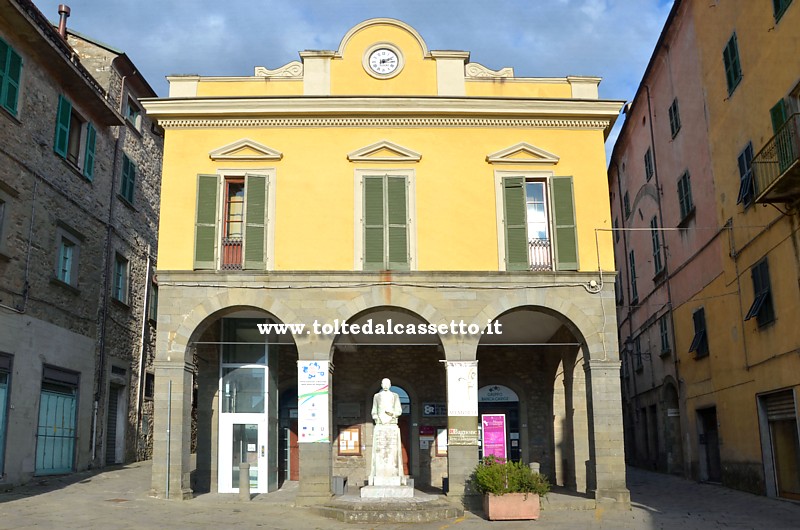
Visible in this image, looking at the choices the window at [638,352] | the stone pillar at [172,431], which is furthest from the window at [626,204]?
the stone pillar at [172,431]

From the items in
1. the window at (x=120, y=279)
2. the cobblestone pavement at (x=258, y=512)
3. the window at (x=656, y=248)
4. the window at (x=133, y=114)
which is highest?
the window at (x=133, y=114)

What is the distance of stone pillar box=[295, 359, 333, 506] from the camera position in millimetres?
15430

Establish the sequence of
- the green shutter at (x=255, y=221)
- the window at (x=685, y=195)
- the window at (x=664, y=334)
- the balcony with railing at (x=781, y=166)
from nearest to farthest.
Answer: the balcony with railing at (x=781, y=166)
the green shutter at (x=255, y=221)
the window at (x=685, y=195)
the window at (x=664, y=334)

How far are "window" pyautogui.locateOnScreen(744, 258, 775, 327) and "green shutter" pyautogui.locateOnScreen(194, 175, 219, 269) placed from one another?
11566 mm

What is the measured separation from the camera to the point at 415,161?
675 inches

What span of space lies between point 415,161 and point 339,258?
280 centimetres

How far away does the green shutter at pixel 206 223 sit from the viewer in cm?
1648

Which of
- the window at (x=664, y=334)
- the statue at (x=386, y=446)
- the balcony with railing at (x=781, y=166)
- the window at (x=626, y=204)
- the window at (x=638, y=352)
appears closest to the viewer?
the balcony with railing at (x=781, y=166)

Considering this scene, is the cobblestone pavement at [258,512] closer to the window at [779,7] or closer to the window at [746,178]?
the window at [746,178]

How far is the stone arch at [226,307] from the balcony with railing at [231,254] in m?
0.59

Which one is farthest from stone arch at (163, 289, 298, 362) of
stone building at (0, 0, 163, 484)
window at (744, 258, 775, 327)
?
window at (744, 258, 775, 327)

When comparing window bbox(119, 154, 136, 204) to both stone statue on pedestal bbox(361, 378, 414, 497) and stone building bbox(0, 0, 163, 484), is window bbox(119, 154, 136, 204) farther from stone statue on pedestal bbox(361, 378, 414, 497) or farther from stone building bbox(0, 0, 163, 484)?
stone statue on pedestal bbox(361, 378, 414, 497)

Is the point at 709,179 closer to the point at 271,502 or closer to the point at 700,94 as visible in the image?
the point at 700,94

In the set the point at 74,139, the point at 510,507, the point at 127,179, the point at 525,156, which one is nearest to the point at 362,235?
the point at 525,156
